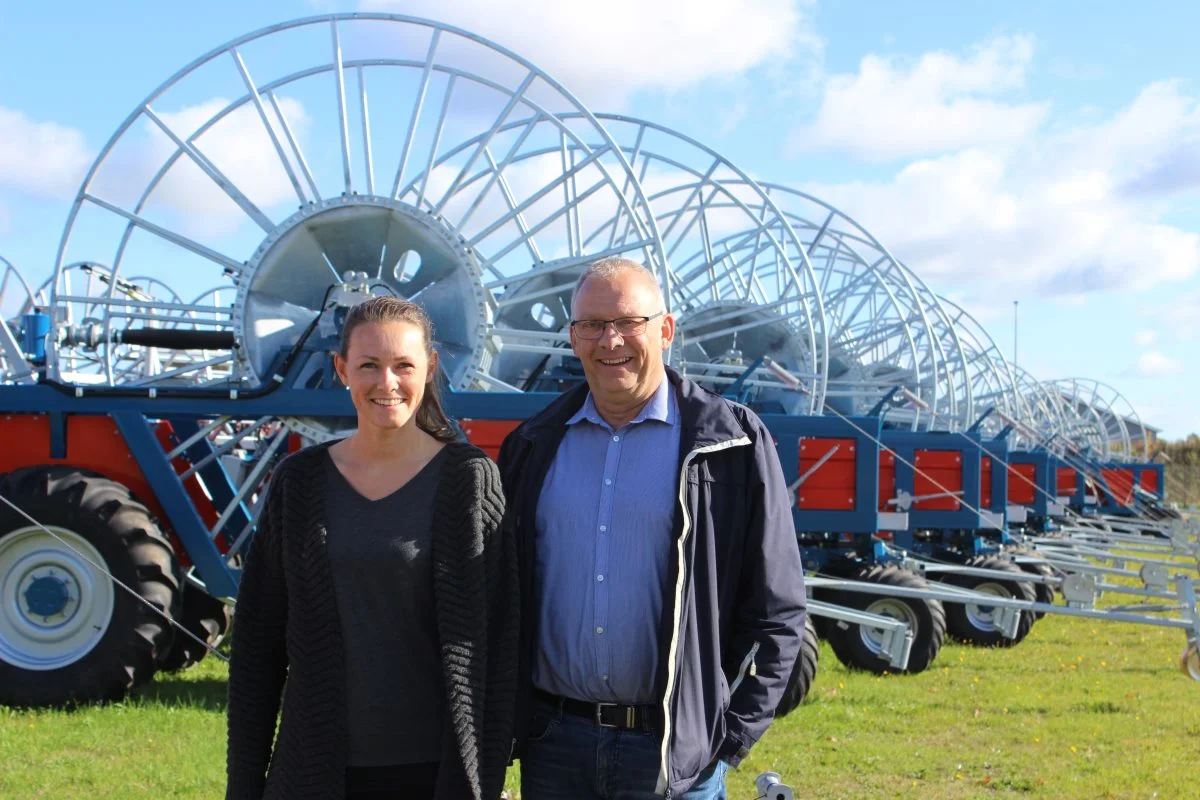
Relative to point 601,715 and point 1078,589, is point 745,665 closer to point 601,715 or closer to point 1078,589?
point 601,715

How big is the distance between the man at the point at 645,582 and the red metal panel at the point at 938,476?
1029cm

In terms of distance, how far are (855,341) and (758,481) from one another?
19.2 metres

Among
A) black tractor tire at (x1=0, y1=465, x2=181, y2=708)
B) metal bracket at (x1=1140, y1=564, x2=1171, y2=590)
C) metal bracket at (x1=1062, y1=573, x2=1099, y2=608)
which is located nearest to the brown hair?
black tractor tire at (x1=0, y1=465, x2=181, y2=708)

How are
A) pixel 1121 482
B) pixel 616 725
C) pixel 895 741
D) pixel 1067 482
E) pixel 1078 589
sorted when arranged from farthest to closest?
pixel 1121 482
pixel 1067 482
pixel 1078 589
pixel 895 741
pixel 616 725

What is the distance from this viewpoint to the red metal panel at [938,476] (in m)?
12.9

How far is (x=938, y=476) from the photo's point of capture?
42.4 feet

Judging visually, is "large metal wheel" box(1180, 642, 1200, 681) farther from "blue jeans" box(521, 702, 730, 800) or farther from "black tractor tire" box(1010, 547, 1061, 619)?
"black tractor tire" box(1010, 547, 1061, 619)

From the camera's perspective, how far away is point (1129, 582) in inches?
796

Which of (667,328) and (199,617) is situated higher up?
(667,328)

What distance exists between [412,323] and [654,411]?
627 millimetres

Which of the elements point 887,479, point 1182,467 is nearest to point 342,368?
point 887,479

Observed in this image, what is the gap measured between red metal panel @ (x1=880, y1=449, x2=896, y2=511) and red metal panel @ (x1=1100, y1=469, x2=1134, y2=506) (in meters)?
16.4

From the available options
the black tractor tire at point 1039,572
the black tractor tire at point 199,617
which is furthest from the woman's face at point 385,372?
the black tractor tire at point 1039,572

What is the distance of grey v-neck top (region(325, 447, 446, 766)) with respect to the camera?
2785 mm
